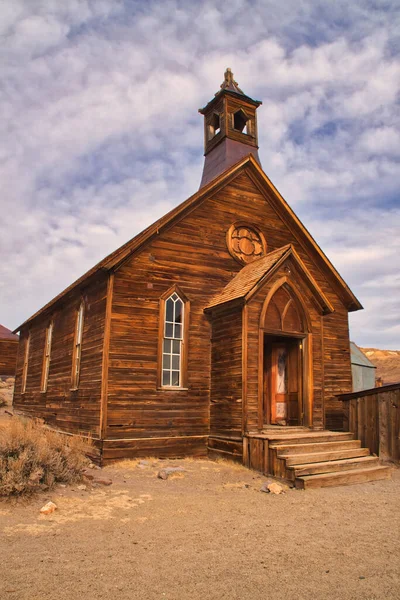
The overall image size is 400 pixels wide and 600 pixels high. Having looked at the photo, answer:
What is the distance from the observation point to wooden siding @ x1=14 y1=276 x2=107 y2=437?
12195 millimetres

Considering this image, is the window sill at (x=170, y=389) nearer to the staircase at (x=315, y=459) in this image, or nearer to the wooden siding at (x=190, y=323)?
the wooden siding at (x=190, y=323)

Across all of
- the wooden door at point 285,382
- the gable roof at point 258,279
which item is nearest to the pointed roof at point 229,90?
the gable roof at point 258,279

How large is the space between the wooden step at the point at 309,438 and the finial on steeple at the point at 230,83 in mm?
12127

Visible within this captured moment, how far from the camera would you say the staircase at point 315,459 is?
9.48 meters

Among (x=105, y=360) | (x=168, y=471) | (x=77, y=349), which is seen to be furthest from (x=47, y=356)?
(x=168, y=471)

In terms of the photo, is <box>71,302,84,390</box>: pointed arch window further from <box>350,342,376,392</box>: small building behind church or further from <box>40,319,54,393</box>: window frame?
<box>350,342,376,392</box>: small building behind church

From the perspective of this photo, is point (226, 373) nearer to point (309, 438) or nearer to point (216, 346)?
point (216, 346)

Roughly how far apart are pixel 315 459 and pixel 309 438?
913 millimetres

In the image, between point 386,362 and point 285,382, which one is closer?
point 285,382

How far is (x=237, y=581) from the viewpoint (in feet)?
15.8

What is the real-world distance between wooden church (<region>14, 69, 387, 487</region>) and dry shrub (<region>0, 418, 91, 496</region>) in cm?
224

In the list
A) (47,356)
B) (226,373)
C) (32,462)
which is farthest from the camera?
(47,356)

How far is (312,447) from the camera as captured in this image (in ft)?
35.1

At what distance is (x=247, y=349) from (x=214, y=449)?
2.72m
